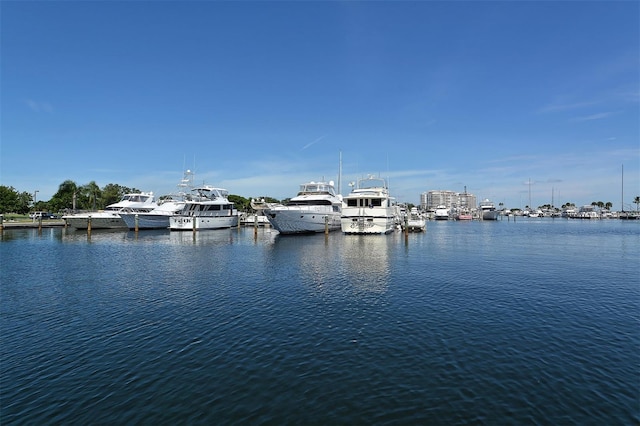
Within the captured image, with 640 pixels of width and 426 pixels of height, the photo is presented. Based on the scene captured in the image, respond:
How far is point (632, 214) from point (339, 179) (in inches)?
7524

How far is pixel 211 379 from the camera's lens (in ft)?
33.0

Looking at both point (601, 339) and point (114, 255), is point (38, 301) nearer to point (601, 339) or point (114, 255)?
point (114, 255)

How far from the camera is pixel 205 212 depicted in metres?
72.8

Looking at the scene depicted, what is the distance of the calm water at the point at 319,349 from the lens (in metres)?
8.65

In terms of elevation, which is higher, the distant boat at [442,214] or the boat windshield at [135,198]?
the boat windshield at [135,198]

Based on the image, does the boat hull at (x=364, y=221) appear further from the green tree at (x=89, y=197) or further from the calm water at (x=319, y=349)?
the green tree at (x=89, y=197)

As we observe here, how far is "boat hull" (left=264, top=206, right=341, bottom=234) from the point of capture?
184 feet

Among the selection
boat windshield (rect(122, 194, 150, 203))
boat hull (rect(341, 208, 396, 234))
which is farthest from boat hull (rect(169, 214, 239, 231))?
boat hull (rect(341, 208, 396, 234))

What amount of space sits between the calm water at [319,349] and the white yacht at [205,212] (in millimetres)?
45054

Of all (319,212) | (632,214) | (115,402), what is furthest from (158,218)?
(632,214)

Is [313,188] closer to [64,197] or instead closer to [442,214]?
[64,197]

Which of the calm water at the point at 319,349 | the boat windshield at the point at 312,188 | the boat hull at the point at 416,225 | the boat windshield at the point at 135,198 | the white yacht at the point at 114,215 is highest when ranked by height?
the boat windshield at the point at 312,188

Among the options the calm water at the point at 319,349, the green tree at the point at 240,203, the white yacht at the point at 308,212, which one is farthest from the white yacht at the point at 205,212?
the green tree at the point at 240,203

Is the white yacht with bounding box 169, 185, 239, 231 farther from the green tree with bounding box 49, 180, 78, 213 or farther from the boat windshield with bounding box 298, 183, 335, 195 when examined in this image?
the green tree with bounding box 49, 180, 78, 213
